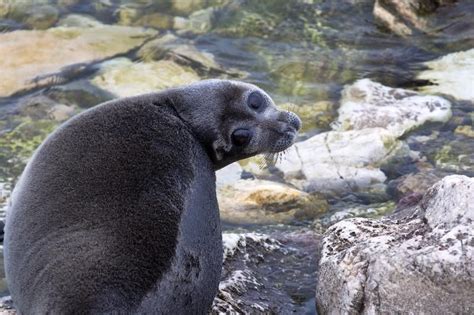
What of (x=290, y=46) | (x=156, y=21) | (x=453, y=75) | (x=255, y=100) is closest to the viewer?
(x=255, y=100)

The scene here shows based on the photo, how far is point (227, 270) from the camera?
18.1 feet

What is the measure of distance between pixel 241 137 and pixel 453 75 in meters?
4.84

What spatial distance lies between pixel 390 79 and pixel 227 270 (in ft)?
15.0

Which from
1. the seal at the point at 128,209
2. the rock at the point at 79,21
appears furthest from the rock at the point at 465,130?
the rock at the point at 79,21

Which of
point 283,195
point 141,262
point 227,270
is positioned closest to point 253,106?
point 227,270

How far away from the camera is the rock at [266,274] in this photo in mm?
5180

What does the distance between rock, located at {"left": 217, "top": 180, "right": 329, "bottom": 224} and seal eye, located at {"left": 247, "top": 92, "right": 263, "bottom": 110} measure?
197 centimetres

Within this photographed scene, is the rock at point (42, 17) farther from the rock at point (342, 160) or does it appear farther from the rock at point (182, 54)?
the rock at point (342, 160)

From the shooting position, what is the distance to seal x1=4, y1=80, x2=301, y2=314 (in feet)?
13.3

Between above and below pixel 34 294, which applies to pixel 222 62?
below

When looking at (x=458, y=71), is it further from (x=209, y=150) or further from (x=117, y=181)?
(x=117, y=181)

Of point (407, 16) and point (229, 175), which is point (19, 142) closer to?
point (229, 175)

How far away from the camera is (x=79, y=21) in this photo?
1088cm

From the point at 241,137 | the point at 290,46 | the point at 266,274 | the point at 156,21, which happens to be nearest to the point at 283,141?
the point at 241,137
